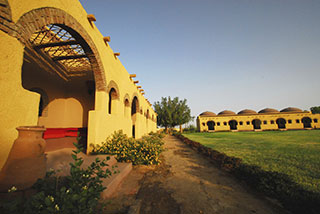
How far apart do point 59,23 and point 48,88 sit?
5425 mm

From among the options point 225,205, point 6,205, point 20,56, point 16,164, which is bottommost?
point 225,205

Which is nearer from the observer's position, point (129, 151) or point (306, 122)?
point (129, 151)

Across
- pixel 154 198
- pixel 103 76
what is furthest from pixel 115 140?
pixel 154 198

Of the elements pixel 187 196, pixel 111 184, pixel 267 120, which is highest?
pixel 267 120

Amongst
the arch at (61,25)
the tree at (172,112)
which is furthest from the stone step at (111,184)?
the tree at (172,112)

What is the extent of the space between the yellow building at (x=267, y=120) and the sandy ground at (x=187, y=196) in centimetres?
2845

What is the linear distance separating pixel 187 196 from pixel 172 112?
81.9 feet

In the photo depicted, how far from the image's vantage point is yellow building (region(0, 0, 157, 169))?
2.14 m

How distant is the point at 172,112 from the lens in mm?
27750

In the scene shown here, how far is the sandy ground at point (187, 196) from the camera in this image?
239 centimetres

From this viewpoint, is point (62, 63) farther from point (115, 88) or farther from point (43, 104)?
point (115, 88)

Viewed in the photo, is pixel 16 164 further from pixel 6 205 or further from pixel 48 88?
pixel 48 88

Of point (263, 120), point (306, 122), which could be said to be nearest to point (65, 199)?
point (263, 120)

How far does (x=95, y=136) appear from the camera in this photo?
470 cm
